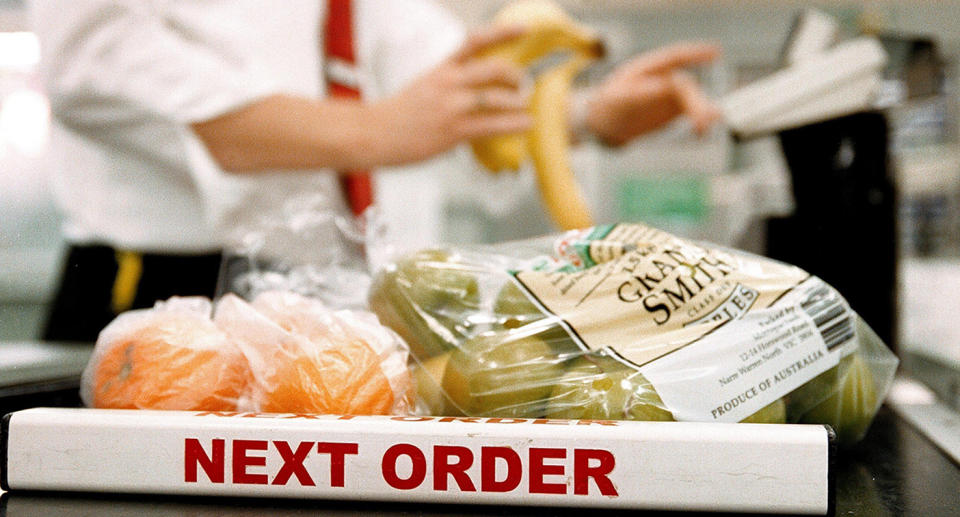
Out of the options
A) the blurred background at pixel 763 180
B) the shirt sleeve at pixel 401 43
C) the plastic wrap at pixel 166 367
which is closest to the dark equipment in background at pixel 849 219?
the blurred background at pixel 763 180

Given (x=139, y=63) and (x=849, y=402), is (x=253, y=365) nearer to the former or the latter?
(x=849, y=402)

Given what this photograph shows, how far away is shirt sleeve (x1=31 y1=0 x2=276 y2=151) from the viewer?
872 mm

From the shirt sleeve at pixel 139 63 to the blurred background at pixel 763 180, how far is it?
234 mm

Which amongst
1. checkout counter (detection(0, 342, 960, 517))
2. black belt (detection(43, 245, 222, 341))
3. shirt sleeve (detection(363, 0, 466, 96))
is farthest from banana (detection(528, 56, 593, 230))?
checkout counter (detection(0, 342, 960, 517))

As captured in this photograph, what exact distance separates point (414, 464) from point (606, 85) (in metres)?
1.29

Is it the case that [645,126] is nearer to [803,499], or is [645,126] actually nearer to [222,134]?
[222,134]

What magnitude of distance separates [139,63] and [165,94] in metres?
0.04

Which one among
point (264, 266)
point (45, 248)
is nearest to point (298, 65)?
point (264, 266)

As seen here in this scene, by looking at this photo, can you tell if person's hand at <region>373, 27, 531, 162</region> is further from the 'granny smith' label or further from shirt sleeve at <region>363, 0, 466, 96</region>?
the 'granny smith' label

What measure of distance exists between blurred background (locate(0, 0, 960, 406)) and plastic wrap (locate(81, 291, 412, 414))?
0.28 m

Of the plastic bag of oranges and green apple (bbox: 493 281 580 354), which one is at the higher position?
green apple (bbox: 493 281 580 354)

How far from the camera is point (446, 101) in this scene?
40.2 inches

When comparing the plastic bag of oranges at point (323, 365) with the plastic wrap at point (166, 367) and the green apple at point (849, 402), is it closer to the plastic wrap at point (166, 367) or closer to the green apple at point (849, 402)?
the plastic wrap at point (166, 367)

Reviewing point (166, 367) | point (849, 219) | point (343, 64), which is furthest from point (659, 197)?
point (166, 367)
